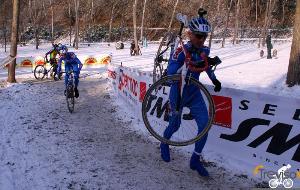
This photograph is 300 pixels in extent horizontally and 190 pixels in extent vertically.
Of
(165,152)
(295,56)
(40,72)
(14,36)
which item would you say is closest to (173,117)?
(165,152)

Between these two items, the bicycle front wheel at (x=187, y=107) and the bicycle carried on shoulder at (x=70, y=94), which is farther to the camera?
the bicycle carried on shoulder at (x=70, y=94)

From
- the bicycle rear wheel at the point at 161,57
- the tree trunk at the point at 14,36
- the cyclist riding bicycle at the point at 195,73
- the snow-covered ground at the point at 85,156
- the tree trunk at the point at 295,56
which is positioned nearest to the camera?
the snow-covered ground at the point at 85,156

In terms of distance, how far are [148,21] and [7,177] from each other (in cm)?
6460

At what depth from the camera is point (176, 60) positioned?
6.04 metres

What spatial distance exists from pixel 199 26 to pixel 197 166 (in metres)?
2.30

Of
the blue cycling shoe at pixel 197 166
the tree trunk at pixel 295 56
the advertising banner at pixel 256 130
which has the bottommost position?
the blue cycling shoe at pixel 197 166

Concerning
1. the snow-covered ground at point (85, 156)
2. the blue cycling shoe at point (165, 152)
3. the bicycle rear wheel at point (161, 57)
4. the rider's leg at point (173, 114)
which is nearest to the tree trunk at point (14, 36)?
the snow-covered ground at point (85, 156)

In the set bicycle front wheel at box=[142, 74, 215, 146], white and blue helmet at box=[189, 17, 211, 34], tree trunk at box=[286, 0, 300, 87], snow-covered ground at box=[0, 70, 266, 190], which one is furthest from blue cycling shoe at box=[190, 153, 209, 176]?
tree trunk at box=[286, 0, 300, 87]

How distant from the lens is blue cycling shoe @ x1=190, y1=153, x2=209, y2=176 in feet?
19.9

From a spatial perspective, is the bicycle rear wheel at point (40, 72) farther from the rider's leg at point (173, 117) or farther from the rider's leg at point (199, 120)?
the rider's leg at point (199, 120)

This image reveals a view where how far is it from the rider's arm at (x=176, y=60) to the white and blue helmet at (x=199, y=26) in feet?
1.31

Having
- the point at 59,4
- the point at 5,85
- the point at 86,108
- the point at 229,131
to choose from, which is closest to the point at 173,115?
the point at 229,131

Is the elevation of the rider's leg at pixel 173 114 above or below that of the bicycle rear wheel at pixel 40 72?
above

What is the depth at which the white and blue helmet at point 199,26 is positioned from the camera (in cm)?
577
